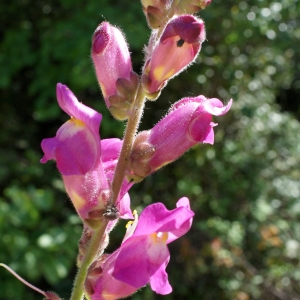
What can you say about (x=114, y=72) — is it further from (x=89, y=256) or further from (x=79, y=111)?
(x=89, y=256)

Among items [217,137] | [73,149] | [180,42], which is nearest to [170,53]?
[180,42]

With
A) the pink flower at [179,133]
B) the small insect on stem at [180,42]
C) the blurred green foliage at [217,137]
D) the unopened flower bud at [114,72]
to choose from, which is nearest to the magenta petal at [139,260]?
the pink flower at [179,133]

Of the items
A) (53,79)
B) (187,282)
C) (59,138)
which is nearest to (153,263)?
(59,138)

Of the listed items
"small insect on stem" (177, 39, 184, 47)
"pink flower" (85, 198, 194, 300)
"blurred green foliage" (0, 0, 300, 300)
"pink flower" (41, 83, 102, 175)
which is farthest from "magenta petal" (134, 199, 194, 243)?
"blurred green foliage" (0, 0, 300, 300)

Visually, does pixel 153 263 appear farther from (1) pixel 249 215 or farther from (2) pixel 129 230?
(1) pixel 249 215

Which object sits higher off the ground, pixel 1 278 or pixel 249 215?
pixel 1 278

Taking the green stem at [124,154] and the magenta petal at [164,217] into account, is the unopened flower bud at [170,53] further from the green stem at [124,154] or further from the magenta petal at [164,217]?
the magenta petal at [164,217]

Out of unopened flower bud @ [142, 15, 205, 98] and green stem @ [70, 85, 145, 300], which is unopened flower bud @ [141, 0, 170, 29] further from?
green stem @ [70, 85, 145, 300]
